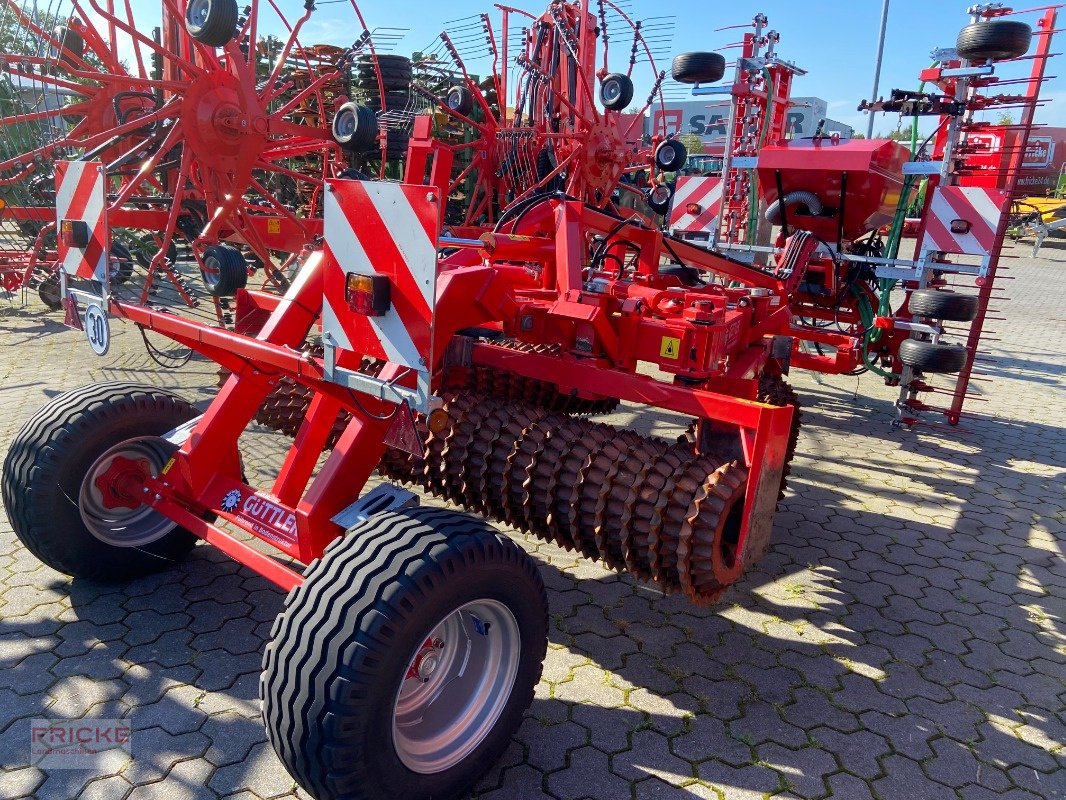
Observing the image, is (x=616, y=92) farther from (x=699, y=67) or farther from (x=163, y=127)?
(x=163, y=127)

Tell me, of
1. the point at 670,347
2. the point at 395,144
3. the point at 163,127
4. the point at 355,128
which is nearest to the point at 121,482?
the point at 670,347

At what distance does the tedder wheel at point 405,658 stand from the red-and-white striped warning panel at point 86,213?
1453mm

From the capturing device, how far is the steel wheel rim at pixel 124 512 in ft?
9.54

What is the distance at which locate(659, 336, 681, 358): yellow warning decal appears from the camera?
311 centimetres

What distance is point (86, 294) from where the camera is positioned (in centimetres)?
266

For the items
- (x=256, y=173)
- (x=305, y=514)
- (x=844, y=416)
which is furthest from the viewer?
(x=256, y=173)

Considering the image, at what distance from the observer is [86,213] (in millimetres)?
2732

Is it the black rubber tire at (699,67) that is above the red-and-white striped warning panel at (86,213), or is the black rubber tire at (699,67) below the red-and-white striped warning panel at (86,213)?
above

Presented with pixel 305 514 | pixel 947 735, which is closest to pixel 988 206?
pixel 947 735

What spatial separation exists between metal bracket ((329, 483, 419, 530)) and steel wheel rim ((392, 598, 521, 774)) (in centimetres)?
38

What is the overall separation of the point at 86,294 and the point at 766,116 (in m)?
5.80

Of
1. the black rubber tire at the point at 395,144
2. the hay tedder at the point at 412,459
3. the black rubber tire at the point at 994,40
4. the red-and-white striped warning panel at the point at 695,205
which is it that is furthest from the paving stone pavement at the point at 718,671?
the black rubber tire at the point at 395,144

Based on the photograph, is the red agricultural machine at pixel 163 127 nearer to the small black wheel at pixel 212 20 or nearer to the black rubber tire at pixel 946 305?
the small black wheel at pixel 212 20

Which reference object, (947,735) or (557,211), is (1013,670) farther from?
(557,211)
